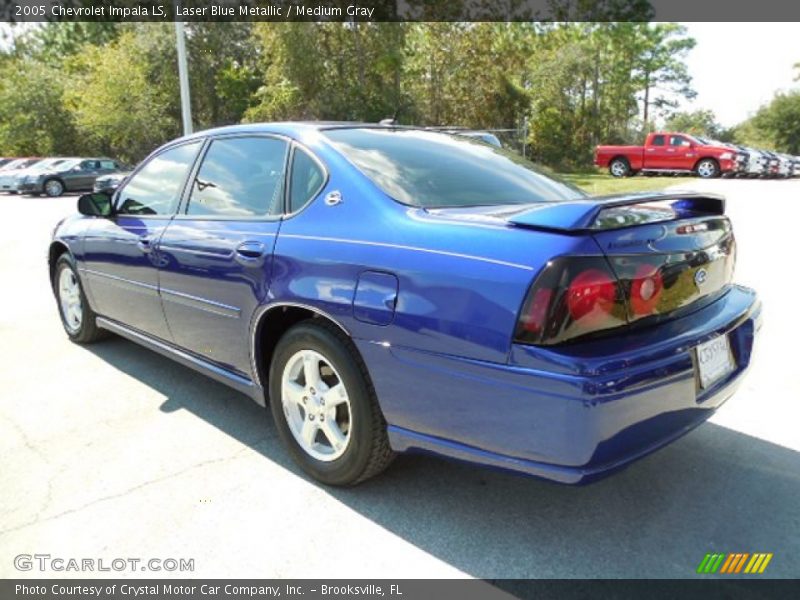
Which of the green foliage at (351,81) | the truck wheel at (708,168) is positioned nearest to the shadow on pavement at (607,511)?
the truck wheel at (708,168)

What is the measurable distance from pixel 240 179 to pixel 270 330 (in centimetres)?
87

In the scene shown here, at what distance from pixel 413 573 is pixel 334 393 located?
2.66 feet

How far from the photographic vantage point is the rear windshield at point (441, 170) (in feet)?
8.87

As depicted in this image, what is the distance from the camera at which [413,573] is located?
225 cm

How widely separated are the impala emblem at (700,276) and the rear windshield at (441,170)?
76 centimetres

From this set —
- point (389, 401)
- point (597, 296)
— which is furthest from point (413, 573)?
point (597, 296)

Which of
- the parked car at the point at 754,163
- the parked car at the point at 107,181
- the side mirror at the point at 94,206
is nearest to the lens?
the side mirror at the point at 94,206

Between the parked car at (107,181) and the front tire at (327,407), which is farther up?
the parked car at (107,181)

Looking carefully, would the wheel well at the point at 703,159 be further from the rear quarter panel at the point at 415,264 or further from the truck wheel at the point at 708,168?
the rear quarter panel at the point at 415,264

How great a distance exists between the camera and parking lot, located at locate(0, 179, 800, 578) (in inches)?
91.6

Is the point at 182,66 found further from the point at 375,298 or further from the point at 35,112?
the point at 35,112

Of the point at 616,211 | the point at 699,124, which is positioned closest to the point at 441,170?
the point at 616,211

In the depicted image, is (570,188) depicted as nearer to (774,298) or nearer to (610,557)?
(610,557)

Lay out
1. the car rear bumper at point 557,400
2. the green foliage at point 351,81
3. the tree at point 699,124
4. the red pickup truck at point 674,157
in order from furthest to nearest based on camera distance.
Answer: the tree at point 699,124 < the green foliage at point 351,81 < the red pickup truck at point 674,157 < the car rear bumper at point 557,400
